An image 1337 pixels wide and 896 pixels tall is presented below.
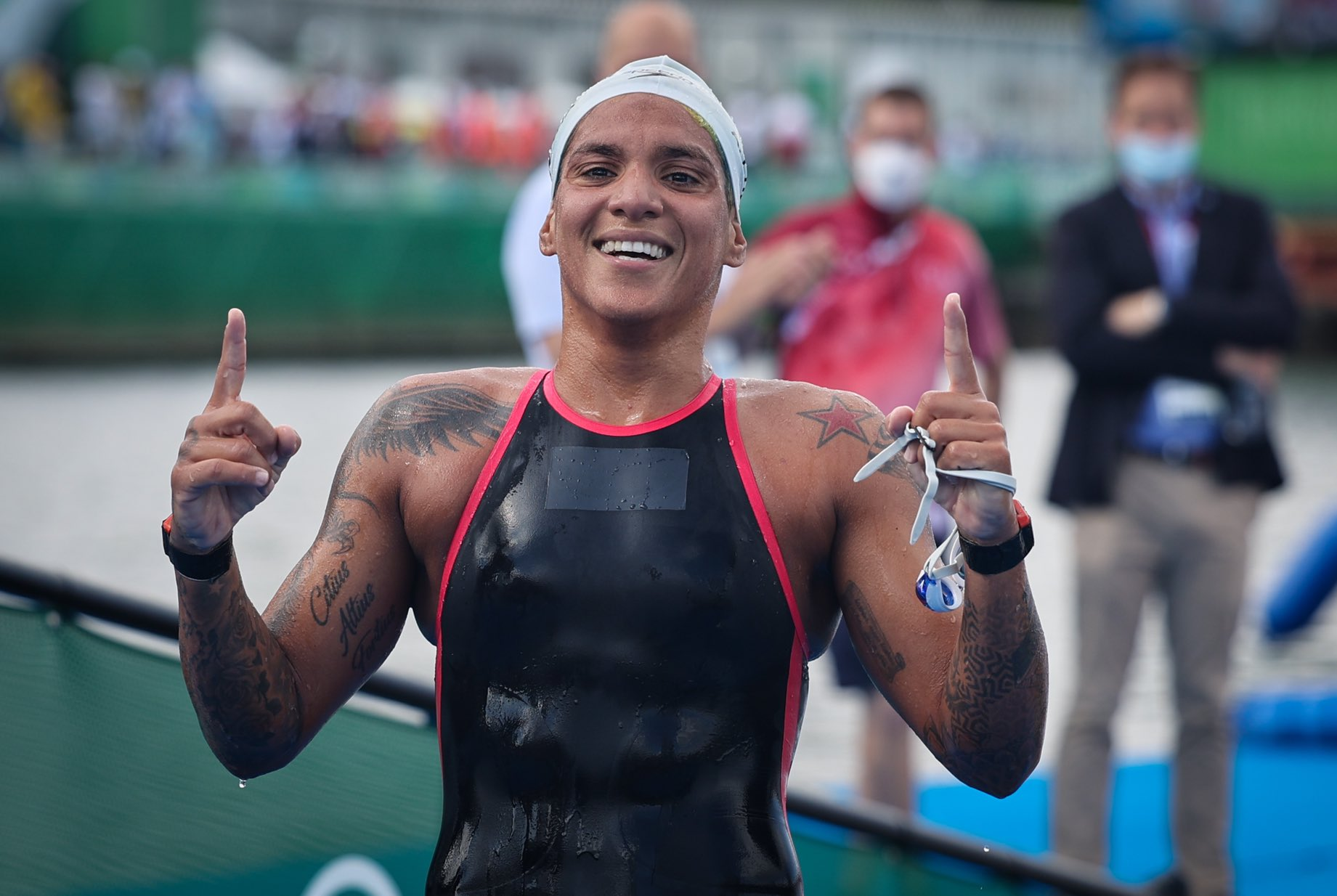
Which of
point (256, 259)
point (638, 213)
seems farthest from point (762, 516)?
point (256, 259)

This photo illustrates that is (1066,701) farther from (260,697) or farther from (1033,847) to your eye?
(260,697)

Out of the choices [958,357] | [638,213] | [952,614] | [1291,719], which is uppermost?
[638,213]

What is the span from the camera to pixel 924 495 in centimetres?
216

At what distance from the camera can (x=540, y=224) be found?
4223mm

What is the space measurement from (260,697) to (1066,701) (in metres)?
5.49

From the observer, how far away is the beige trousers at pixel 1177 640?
4.85m

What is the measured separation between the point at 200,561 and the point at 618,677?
56 centimetres

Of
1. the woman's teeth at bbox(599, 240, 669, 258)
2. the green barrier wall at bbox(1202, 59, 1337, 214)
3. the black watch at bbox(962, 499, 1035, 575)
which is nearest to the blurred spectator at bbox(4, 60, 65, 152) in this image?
the green barrier wall at bbox(1202, 59, 1337, 214)

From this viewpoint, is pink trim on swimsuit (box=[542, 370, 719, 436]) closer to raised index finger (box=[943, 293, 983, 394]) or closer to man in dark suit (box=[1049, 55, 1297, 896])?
raised index finger (box=[943, 293, 983, 394])

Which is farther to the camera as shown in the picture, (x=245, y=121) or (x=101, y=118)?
(x=245, y=121)

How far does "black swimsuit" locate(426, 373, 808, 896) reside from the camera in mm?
2172

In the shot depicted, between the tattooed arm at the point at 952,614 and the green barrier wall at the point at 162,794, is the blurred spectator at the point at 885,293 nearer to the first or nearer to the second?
the green barrier wall at the point at 162,794

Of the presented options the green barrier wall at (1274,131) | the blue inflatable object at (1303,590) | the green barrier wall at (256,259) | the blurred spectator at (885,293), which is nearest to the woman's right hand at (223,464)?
the blurred spectator at (885,293)

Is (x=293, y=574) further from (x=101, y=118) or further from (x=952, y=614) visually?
(x=101, y=118)
